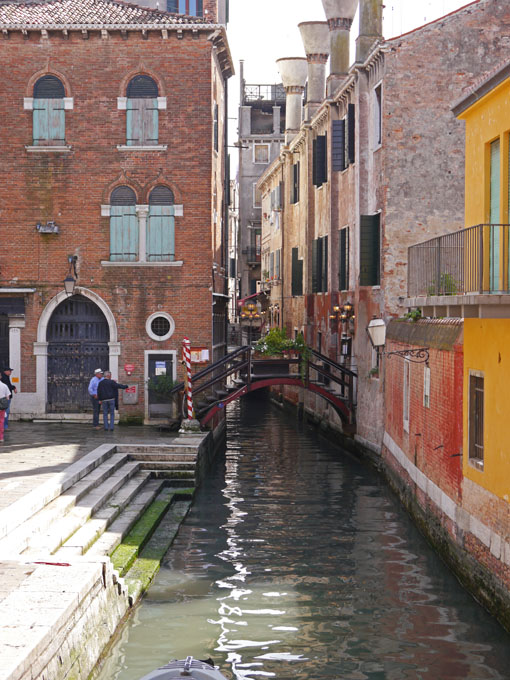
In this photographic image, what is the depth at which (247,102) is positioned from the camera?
5750 centimetres

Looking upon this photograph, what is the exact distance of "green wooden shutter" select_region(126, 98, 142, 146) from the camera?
2342 centimetres

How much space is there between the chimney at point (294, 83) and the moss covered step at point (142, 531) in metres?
24.3

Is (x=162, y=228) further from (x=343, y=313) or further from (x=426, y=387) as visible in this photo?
(x=426, y=387)

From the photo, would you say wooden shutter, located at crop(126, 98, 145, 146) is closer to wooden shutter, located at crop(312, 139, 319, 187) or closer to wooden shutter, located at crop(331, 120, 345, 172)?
wooden shutter, located at crop(331, 120, 345, 172)

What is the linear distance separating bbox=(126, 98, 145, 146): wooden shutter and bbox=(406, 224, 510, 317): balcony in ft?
36.7

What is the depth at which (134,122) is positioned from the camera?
77.1 ft

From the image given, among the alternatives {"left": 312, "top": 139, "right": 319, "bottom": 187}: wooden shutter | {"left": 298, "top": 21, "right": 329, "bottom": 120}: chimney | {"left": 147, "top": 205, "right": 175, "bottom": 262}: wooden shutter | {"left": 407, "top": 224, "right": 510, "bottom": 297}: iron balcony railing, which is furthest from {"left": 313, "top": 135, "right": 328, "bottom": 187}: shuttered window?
{"left": 407, "top": 224, "right": 510, "bottom": 297}: iron balcony railing

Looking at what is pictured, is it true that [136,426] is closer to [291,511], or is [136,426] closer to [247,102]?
[291,511]

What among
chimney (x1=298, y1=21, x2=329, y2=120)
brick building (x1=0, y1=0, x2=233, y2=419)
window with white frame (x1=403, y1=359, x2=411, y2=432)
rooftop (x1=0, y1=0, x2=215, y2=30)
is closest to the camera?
window with white frame (x1=403, y1=359, x2=411, y2=432)

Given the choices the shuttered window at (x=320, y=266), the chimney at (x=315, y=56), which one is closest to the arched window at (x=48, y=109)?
the shuttered window at (x=320, y=266)

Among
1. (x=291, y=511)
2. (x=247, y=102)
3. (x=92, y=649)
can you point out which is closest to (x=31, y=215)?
(x=291, y=511)

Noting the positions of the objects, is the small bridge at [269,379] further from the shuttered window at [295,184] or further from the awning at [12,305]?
the shuttered window at [295,184]

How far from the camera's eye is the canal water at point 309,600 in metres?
9.93

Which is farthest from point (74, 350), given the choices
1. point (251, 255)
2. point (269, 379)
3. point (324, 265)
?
point (251, 255)
